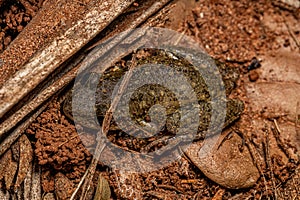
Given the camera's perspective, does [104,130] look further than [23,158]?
Yes

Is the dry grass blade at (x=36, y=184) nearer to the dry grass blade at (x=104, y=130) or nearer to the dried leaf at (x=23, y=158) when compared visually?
the dried leaf at (x=23, y=158)

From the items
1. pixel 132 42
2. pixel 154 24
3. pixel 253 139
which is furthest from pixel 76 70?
pixel 253 139

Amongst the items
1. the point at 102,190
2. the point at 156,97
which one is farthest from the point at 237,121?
the point at 102,190

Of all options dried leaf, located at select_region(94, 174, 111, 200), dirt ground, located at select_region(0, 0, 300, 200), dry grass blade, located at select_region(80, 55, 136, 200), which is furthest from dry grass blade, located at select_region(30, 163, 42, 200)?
dried leaf, located at select_region(94, 174, 111, 200)

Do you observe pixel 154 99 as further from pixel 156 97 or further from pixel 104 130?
pixel 104 130

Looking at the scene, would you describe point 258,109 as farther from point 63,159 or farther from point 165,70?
point 63,159

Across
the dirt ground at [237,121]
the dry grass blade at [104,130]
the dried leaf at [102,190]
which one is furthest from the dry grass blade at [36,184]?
the dried leaf at [102,190]
